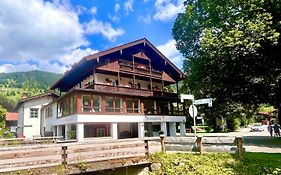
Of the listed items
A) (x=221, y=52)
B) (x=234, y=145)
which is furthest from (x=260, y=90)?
(x=234, y=145)

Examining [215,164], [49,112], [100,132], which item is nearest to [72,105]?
[100,132]

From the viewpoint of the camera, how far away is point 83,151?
10750mm

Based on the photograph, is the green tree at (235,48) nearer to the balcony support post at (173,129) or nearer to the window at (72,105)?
the balcony support post at (173,129)

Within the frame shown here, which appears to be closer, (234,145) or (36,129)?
(234,145)

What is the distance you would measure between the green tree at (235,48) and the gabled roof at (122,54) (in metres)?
7.76

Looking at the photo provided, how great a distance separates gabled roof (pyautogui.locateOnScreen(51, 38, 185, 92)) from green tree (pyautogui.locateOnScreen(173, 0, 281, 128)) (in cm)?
776

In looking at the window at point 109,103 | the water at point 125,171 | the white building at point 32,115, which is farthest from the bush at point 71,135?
the water at point 125,171

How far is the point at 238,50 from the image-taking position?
910 inches

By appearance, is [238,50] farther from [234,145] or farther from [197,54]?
[234,145]

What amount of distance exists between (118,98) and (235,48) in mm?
14092

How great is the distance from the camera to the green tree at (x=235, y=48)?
2191 cm

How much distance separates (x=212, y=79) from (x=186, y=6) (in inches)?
332

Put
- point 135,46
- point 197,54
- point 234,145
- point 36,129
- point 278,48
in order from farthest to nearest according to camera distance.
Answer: point 36,129 → point 135,46 → point 197,54 → point 278,48 → point 234,145

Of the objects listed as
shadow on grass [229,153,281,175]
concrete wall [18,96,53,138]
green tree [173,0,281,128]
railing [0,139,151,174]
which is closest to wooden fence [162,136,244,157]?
shadow on grass [229,153,281,175]
